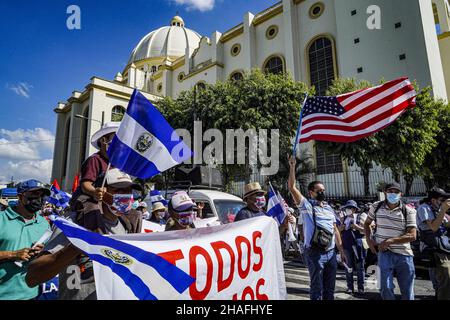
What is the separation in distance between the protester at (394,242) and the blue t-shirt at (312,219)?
0.60 meters

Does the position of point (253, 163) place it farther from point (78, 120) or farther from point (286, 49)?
point (78, 120)

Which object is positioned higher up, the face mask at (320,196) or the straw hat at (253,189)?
the straw hat at (253,189)

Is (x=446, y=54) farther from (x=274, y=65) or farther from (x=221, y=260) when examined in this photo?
(x=221, y=260)

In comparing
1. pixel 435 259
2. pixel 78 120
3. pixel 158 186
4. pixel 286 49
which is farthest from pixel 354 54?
pixel 78 120

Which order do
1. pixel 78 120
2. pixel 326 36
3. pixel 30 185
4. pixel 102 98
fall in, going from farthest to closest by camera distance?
pixel 78 120 < pixel 102 98 < pixel 326 36 < pixel 30 185

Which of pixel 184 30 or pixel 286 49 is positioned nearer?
pixel 286 49

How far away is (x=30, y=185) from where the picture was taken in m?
2.77

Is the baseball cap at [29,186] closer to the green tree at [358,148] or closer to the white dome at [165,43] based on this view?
the green tree at [358,148]

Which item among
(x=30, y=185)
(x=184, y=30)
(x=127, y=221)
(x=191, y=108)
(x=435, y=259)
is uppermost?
(x=184, y=30)

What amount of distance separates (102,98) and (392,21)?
26675 mm

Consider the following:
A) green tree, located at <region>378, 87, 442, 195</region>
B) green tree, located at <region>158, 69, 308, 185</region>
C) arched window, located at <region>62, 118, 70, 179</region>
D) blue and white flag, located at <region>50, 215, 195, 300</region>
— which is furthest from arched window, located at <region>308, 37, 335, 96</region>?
arched window, located at <region>62, 118, 70, 179</region>

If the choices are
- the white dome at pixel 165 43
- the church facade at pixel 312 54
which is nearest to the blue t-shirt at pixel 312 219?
the church facade at pixel 312 54

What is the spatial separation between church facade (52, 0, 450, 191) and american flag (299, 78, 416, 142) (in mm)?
15729

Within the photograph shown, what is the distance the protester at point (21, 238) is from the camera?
231 centimetres
